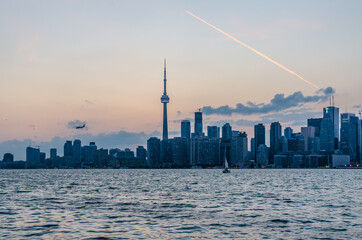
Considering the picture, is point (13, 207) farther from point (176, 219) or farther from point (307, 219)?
point (307, 219)

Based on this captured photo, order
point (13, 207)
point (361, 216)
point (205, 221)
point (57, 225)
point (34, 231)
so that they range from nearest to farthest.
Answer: point (34, 231) < point (57, 225) < point (205, 221) < point (361, 216) < point (13, 207)

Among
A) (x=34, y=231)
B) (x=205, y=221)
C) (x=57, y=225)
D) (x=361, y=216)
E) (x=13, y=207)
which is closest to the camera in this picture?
(x=34, y=231)

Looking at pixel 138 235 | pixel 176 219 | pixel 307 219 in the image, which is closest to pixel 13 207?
pixel 176 219

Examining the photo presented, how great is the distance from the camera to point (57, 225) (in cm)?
4741

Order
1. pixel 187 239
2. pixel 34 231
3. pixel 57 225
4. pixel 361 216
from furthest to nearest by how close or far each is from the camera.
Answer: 1. pixel 361 216
2. pixel 57 225
3. pixel 34 231
4. pixel 187 239

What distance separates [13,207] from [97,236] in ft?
98.1

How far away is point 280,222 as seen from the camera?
5016 cm

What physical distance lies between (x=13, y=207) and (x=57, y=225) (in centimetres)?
2180

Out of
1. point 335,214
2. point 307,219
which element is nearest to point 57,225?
point 307,219

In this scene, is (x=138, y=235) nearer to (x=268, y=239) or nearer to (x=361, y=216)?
(x=268, y=239)

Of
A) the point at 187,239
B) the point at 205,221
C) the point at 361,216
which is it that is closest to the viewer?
the point at 187,239

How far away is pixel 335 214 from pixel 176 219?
20536mm

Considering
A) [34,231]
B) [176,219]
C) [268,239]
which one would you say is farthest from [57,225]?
[268,239]

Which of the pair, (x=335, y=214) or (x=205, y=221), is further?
(x=335, y=214)
